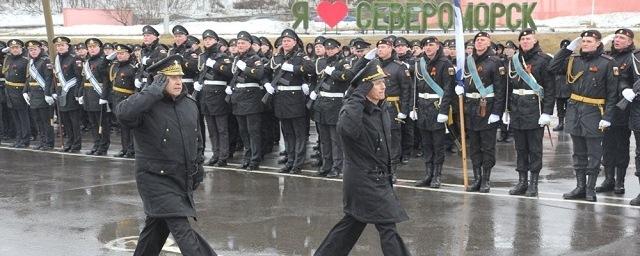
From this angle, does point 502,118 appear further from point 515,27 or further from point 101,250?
point 515,27

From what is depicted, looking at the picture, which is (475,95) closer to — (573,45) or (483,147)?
(483,147)

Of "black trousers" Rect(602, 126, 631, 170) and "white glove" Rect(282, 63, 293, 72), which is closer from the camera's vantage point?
Answer: "black trousers" Rect(602, 126, 631, 170)

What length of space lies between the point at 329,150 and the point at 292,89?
3.60 feet

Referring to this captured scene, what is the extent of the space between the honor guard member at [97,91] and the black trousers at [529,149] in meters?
7.18

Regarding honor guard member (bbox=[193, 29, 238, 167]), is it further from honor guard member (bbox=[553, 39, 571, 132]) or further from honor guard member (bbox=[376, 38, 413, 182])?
honor guard member (bbox=[553, 39, 571, 132])

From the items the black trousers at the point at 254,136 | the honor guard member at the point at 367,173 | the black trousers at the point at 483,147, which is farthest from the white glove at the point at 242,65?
the honor guard member at the point at 367,173

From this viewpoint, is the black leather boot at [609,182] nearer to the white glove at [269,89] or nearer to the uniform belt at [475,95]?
the uniform belt at [475,95]

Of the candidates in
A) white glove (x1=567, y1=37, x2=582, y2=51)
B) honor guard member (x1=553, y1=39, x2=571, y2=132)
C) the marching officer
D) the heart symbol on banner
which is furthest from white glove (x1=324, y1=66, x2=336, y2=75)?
the heart symbol on banner

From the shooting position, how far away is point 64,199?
10.2m

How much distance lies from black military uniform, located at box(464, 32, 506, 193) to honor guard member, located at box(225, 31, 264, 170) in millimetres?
3332

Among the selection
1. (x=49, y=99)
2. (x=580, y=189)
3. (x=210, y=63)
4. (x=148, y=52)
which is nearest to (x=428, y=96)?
(x=580, y=189)

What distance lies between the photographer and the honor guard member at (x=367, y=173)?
639 centimetres

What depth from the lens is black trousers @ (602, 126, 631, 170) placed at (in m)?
10.3

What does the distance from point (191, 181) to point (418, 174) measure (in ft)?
19.8
